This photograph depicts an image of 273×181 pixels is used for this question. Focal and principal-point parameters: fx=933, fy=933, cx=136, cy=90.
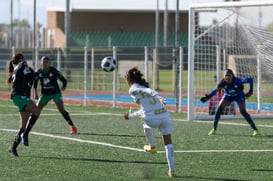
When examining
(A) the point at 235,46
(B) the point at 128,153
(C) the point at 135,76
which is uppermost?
(A) the point at 235,46

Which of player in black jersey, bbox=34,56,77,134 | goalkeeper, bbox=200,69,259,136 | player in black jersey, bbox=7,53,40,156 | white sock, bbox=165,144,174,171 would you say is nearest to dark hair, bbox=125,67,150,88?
white sock, bbox=165,144,174,171

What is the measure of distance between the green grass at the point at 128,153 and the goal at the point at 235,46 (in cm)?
182

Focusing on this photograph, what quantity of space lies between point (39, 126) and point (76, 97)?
13685 mm

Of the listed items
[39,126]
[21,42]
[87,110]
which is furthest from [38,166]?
[21,42]

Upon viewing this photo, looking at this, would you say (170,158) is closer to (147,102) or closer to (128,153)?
(147,102)

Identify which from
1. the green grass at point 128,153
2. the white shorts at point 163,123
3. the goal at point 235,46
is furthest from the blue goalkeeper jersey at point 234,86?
the white shorts at point 163,123

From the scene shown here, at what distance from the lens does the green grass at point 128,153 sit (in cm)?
1436

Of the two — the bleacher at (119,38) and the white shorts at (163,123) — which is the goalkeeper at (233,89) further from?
the bleacher at (119,38)

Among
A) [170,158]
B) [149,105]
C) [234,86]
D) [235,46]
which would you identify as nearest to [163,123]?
[149,105]

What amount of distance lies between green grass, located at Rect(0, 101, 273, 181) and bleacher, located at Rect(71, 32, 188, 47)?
122 feet

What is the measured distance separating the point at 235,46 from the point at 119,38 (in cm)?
3748

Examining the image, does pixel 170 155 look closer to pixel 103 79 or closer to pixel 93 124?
pixel 93 124

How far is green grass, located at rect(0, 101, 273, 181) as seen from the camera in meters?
14.4

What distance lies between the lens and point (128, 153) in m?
17.1
